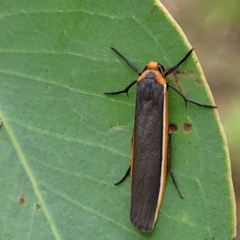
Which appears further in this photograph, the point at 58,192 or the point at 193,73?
the point at 58,192

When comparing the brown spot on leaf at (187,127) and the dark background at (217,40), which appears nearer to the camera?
the brown spot on leaf at (187,127)

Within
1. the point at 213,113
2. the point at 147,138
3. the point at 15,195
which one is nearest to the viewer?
the point at 213,113

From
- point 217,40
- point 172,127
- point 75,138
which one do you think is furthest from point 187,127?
point 217,40

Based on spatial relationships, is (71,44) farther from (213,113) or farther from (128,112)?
(213,113)


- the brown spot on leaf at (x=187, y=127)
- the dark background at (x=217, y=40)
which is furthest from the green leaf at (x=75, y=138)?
the dark background at (x=217, y=40)

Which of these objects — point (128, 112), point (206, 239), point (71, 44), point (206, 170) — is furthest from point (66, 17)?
point (206, 239)

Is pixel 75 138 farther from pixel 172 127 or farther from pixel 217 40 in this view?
pixel 217 40

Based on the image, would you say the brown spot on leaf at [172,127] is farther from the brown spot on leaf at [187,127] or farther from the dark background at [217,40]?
the dark background at [217,40]

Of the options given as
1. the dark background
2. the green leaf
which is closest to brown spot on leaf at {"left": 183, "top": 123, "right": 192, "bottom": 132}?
the green leaf
